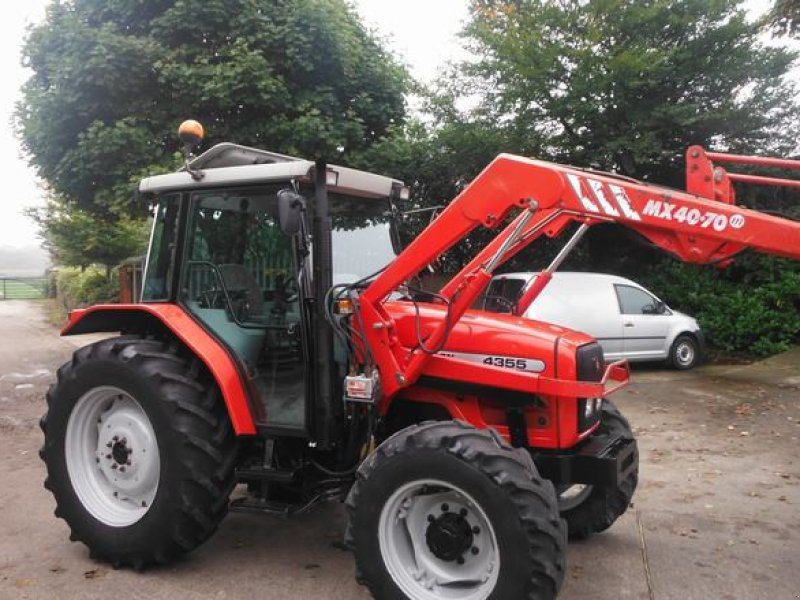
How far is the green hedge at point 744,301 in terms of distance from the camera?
12461 millimetres

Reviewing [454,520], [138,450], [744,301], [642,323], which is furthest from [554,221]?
[744,301]

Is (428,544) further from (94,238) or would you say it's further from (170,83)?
(94,238)

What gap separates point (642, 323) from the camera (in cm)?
1153

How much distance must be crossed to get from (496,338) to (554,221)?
70 centimetres

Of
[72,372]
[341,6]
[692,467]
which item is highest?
[341,6]

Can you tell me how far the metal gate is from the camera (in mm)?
32812

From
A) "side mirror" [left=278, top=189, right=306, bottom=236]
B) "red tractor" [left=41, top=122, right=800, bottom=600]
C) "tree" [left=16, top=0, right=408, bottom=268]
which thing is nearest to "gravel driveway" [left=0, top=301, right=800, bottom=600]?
"red tractor" [left=41, top=122, right=800, bottom=600]

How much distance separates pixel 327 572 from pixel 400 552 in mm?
754

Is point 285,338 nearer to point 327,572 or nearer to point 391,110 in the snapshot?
point 327,572

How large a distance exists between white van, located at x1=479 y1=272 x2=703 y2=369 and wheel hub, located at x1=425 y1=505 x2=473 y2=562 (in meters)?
7.72

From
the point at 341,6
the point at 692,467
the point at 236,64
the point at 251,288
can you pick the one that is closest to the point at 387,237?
the point at 251,288

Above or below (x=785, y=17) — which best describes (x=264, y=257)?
below

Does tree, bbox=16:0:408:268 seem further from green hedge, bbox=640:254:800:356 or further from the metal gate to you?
the metal gate

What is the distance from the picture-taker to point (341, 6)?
9.14 meters
